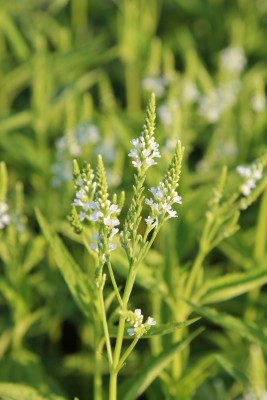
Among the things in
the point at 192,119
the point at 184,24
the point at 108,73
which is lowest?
the point at 192,119

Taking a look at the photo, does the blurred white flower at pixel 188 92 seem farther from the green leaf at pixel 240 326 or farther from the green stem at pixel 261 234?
the green leaf at pixel 240 326

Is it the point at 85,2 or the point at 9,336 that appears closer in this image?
the point at 9,336

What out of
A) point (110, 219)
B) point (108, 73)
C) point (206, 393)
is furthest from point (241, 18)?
point (110, 219)

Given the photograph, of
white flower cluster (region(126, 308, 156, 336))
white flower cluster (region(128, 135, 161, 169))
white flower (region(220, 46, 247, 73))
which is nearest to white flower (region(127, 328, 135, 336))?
white flower cluster (region(126, 308, 156, 336))

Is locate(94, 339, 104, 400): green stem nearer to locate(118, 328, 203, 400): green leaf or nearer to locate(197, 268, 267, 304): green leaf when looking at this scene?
locate(118, 328, 203, 400): green leaf

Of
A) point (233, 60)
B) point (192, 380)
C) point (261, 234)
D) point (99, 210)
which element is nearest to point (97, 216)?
point (99, 210)

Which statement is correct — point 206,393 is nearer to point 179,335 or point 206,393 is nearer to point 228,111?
point 179,335

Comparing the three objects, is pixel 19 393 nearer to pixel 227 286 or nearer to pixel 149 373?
pixel 149 373
